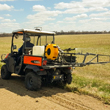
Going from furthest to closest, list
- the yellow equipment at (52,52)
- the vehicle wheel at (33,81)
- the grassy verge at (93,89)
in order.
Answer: the vehicle wheel at (33,81), the yellow equipment at (52,52), the grassy verge at (93,89)

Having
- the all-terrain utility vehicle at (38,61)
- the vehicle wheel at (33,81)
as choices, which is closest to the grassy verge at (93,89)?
the all-terrain utility vehicle at (38,61)

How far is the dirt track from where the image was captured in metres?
4.54

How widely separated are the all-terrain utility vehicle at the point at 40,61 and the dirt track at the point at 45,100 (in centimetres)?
40

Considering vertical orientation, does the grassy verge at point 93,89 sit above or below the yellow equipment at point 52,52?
below

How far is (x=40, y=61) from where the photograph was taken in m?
5.72

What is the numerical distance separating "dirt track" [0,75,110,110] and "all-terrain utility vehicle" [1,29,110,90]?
40 centimetres

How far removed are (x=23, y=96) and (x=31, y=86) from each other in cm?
69

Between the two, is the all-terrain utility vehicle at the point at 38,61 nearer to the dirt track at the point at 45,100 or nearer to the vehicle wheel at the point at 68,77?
the vehicle wheel at the point at 68,77

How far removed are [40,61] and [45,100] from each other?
4.54ft

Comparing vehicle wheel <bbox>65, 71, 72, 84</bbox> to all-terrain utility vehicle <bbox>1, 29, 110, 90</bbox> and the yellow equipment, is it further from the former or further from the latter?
the yellow equipment

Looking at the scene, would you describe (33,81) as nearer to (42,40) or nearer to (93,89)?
(93,89)

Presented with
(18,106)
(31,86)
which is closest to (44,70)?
(31,86)

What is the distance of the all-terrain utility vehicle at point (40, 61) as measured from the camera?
19.2 ft

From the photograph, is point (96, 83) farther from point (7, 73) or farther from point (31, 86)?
point (7, 73)
